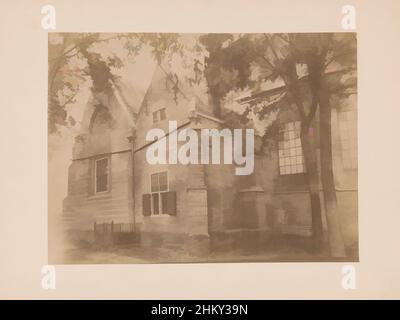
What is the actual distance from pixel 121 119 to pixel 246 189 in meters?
1.07

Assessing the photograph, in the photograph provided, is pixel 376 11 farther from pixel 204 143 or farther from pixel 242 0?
pixel 204 143

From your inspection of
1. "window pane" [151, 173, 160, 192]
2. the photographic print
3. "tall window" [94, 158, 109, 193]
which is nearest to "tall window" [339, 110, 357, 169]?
the photographic print

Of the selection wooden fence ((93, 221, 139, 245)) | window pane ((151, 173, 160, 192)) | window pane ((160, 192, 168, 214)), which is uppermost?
window pane ((151, 173, 160, 192))

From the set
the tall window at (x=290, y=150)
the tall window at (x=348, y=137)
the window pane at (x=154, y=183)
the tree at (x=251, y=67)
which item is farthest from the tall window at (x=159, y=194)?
the tall window at (x=348, y=137)

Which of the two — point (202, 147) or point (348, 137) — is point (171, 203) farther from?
point (348, 137)

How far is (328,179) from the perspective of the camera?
9.46 ft

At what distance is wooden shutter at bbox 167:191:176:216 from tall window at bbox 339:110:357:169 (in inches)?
51.1

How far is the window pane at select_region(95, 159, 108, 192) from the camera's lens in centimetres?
287

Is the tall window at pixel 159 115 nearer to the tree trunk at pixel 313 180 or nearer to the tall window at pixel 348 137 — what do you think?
the tree trunk at pixel 313 180

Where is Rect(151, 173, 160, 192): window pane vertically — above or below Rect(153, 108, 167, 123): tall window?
below

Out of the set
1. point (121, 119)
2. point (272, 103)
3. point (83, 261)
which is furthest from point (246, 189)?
point (83, 261)

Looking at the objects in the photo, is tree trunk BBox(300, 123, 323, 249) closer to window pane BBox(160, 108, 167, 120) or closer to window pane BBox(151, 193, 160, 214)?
window pane BBox(160, 108, 167, 120)

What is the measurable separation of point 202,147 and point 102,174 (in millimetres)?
771

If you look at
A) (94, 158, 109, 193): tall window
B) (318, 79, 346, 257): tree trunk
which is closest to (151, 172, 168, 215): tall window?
(94, 158, 109, 193): tall window
